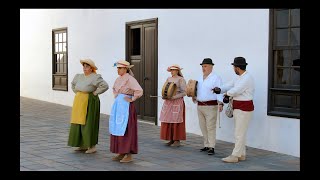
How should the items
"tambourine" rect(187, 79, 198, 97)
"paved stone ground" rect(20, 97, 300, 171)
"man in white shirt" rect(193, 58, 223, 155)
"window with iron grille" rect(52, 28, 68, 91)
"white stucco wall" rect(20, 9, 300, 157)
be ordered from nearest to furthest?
"paved stone ground" rect(20, 97, 300, 171)
"man in white shirt" rect(193, 58, 223, 155)
"tambourine" rect(187, 79, 198, 97)
"white stucco wall" rect(20, 9, 300, 157)
"window with iron grille" rect(52, 28, 68, 91)

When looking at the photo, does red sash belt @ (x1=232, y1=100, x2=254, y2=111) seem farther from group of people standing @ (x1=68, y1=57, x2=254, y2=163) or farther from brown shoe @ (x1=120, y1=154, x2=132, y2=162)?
brown shoe @ (x1=120, y1=154, x2=132, y2=162)

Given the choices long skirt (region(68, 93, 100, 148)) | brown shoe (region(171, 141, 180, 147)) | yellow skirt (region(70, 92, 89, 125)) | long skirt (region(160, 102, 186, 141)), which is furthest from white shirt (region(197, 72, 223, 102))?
yellow skirt (region(70, 92, 89, 125))

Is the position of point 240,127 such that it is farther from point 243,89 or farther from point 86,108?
point 86,108

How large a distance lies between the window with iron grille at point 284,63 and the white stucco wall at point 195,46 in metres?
0.14

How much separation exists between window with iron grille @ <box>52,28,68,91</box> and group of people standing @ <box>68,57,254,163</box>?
308 inches

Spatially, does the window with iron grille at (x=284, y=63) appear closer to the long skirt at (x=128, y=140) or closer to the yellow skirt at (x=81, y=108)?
the long skirt at (x=128, y=140)

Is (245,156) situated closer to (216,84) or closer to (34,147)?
(216,84)

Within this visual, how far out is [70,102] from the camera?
1553cm

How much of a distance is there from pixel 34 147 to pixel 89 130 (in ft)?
3.82

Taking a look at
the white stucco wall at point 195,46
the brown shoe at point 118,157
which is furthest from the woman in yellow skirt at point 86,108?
the white stucco wall at point 195,46

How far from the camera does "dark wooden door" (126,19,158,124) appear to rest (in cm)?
1138

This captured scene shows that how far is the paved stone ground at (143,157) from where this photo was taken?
6797 mm

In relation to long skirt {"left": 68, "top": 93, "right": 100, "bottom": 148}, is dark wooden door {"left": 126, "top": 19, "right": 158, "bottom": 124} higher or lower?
higher

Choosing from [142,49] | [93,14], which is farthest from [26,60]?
[142,49]
